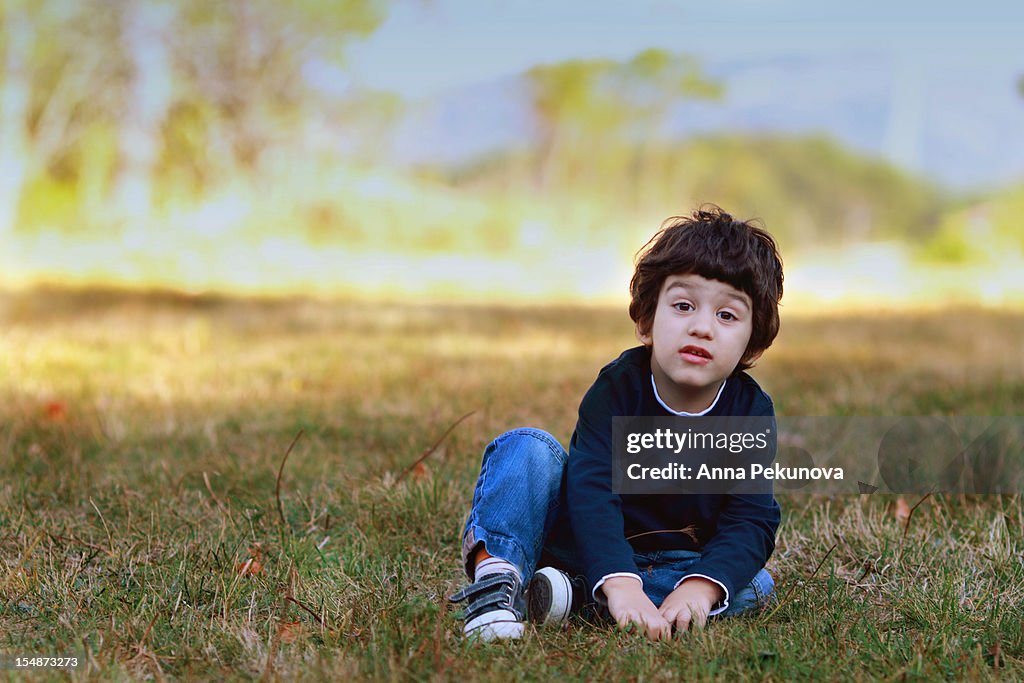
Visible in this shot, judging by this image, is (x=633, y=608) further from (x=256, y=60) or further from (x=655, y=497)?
(x=256, y=60)

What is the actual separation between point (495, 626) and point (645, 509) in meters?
0.47

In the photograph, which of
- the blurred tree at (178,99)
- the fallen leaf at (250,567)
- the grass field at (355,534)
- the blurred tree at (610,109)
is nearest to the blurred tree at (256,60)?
the blurred tree at (178,99)

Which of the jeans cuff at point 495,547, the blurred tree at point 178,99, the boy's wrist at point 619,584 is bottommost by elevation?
the boy's wrist at point 619,584

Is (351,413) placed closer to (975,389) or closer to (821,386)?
(821,386)

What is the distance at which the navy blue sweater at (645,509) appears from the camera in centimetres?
221

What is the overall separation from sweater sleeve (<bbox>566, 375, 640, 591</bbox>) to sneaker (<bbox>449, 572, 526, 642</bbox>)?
17 cm

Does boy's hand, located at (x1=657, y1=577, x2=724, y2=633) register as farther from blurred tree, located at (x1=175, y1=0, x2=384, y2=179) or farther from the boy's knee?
blurred tree, located at (x1=175, y1=0, x2=384, y2=179)

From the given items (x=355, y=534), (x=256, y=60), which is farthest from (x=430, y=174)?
(x=355, y=534)

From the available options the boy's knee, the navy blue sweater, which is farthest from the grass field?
the boy's knee

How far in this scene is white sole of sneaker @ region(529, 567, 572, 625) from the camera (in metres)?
2.18

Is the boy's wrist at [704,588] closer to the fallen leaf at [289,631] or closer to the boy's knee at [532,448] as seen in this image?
the boy's knee at [532,448]

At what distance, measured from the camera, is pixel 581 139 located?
23.4m

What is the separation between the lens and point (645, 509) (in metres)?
2.37

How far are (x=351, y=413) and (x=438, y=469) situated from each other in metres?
1.08
